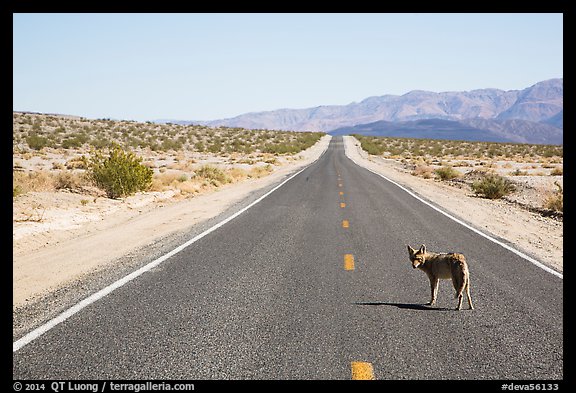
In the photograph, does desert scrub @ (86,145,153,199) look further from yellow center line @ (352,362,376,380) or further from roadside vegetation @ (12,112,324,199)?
yellow center line @ (352,362,376,380)

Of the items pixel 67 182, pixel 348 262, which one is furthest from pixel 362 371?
pixel 67 182

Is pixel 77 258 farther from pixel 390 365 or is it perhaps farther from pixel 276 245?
pixel 390 365

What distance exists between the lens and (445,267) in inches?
243

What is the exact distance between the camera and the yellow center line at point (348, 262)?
28.2 ft

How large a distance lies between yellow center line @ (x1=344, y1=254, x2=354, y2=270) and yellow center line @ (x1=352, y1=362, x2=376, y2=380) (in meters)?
3.90

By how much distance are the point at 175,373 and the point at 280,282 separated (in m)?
3.27

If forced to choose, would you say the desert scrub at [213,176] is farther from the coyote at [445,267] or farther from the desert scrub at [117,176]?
the coyote at [445,267]

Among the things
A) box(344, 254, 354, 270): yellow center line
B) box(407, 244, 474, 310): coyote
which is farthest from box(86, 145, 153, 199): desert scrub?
box(407, 244, 474, 310): coyote

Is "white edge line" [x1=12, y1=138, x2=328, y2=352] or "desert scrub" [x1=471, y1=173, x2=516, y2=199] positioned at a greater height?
"white edge line" [x1=12, y1=138, x2=328, y2=352]

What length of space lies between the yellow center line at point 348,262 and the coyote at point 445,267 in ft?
7.29

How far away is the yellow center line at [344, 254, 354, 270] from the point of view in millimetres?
8594
